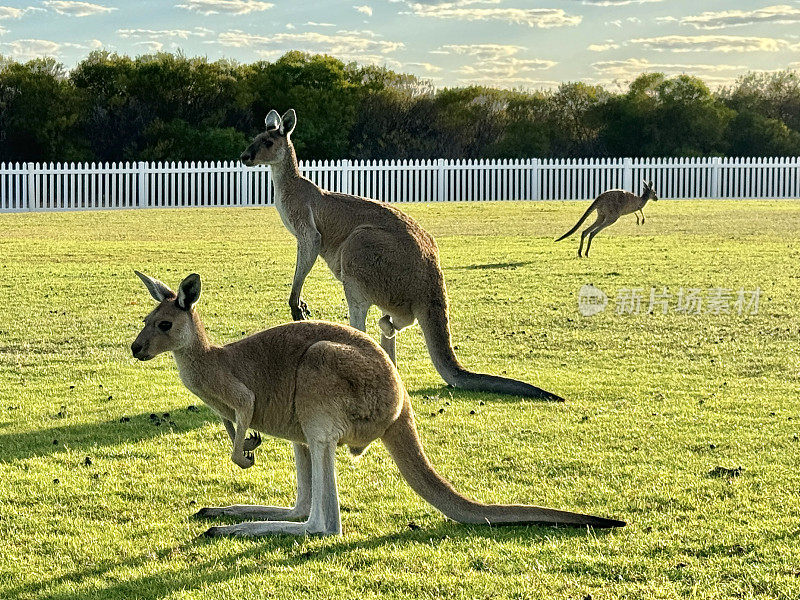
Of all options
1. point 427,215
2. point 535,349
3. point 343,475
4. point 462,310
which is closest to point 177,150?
point 427,215

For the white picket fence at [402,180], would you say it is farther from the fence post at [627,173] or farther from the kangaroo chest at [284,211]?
the kangaroo chest at [284,211]

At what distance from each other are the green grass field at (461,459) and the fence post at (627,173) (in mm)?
19933

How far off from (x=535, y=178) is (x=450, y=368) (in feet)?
89.8

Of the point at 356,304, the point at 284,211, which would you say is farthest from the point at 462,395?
→ the point at 284,211

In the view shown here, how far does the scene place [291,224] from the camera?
8.36 metres

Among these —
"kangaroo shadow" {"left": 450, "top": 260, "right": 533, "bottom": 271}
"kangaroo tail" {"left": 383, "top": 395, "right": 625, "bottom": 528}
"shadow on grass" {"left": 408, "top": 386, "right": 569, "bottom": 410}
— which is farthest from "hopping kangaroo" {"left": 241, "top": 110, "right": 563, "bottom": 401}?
"kangaroo shadow" {"left": 450, "top": 260, "right": 533, "bottom": 271}

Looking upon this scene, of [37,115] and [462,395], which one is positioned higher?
[37,115]

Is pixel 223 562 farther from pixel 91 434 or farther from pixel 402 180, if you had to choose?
→ pixel 402 180

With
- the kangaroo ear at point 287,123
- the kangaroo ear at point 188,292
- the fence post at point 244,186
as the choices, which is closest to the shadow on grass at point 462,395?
the kangaroo ear at point 287,123

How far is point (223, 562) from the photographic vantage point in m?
4.54

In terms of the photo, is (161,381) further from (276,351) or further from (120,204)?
(120,204)

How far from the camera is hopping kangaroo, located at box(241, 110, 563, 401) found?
7469 millimetres
